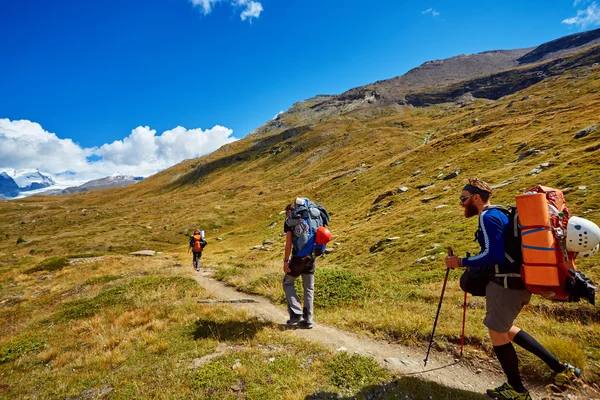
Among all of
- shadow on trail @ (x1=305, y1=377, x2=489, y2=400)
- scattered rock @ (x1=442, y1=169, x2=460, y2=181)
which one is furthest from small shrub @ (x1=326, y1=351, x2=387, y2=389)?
scattered rock @ (x1=442, y1=169, x2=460, y2=181)

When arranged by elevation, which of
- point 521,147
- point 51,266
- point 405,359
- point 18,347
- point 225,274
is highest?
point 521,147

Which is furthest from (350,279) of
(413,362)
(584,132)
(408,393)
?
(584,132)

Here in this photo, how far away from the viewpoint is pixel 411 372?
19.2 feet

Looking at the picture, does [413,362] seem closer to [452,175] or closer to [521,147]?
[452,175]

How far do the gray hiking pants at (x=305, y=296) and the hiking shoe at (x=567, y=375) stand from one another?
17.4 ft

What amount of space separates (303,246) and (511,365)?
4917 mm

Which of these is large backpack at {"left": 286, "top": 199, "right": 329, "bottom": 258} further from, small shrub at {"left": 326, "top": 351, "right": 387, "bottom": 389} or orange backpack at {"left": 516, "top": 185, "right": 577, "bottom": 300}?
orange backpack at {"left": 516, "top": 185, "right": 577, "bottom": 300}

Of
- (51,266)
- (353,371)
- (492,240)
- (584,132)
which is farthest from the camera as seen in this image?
(584,132)

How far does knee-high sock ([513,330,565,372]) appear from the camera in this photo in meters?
4.74

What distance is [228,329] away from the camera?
28.5 ft

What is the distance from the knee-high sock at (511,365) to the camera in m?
4.64

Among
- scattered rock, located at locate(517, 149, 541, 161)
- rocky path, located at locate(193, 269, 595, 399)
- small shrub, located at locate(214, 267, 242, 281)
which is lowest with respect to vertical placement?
small shrub, located at locate(214, 267, 242, 281)

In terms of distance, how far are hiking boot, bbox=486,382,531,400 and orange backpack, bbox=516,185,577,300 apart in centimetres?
164

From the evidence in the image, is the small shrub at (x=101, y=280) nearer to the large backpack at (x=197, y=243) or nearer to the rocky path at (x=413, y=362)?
the large backpack at (x=197, y=243)
